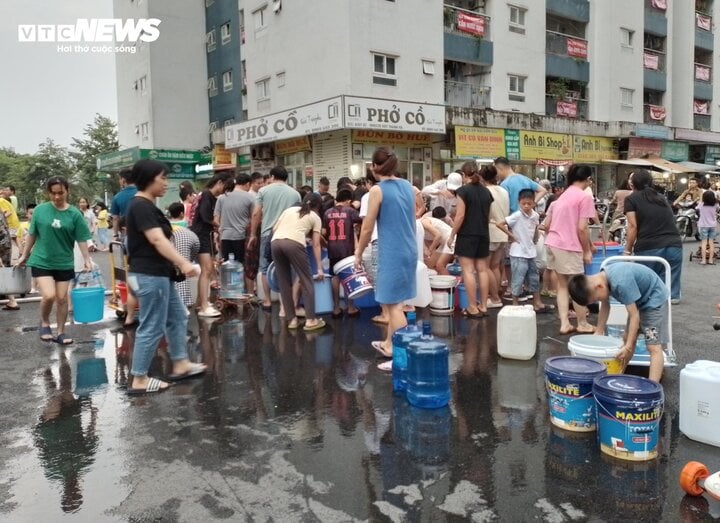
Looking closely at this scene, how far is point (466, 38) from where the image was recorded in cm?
2494

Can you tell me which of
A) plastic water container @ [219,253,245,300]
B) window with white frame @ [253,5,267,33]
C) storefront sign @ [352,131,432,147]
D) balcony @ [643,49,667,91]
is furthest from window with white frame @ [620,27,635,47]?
plastic water container @ [219,253,245,300]

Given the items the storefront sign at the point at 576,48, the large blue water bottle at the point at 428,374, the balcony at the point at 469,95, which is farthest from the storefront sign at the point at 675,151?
the large blue water bottle at the point at 428,374

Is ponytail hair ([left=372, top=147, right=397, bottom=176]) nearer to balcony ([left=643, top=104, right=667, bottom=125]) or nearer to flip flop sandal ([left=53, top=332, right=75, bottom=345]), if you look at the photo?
flip flop sandal ([left=53, top=332, right=75, bottom=345])

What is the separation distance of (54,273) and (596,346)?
585 centimetres

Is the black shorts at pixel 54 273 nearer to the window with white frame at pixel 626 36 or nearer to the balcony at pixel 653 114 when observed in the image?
the window with white frame at pixel 626 36

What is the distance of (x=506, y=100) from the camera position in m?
26.3

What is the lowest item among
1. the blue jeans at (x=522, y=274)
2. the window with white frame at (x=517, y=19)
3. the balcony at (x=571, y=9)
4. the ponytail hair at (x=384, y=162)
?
the blue jeans at (x=522, y=274)

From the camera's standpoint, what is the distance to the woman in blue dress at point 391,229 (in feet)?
18.2

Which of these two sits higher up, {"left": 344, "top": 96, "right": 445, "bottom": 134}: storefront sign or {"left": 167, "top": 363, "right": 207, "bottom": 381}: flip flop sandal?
{"left": 344, "top": 96, "right": 445, "bottom": 134}: storefront sign

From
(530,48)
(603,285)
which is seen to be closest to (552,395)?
(603,285)

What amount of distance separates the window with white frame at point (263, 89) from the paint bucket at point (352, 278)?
823 inches

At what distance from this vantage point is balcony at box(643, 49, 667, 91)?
32.2 meters

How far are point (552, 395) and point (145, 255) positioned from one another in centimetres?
346

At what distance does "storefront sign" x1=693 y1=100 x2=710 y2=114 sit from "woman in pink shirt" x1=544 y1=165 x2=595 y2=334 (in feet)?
114
